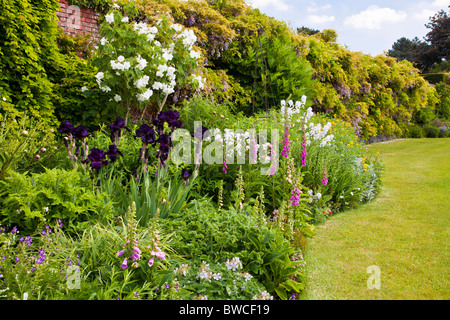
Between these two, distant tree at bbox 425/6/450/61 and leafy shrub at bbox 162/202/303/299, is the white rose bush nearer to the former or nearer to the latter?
leafy shrub at bbox 162/202/303/299

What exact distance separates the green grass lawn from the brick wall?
5.45 metres

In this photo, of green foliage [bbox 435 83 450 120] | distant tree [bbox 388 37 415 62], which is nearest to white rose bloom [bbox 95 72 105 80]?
green foliage [bbox 435 83 450 120]

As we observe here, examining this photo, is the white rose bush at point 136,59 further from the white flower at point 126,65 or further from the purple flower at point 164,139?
the purple flower at point 164,139

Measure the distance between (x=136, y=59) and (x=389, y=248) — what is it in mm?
4028

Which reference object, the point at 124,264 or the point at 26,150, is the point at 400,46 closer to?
the point at 26,150

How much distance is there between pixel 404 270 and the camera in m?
3.25

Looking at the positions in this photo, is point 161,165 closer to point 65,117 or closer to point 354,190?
point 65,117

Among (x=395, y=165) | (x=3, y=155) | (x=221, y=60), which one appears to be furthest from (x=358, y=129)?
(x=3, y=155)

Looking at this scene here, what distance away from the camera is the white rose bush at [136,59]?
16.1 ft

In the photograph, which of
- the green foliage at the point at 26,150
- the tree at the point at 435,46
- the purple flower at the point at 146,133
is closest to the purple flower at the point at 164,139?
the purple flower at the point at 146,133

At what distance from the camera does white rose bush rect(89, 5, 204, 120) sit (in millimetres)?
4902

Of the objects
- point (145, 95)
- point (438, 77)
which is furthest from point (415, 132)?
point (145, 95)

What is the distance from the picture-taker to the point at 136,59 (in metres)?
4.88
